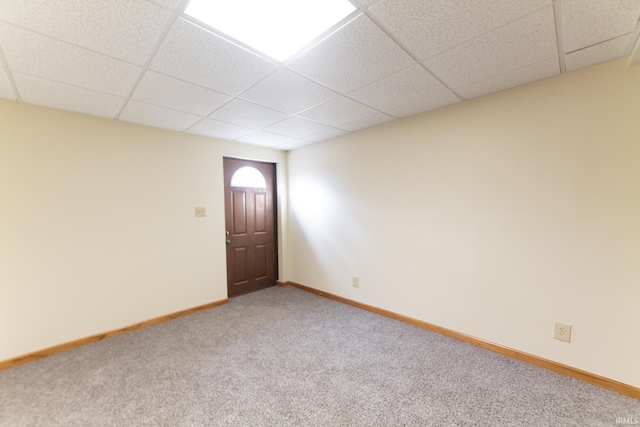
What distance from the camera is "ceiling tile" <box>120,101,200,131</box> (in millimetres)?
2387

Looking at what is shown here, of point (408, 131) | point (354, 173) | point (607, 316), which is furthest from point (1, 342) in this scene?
point (607, 316)

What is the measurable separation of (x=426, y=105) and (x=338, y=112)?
84 cm

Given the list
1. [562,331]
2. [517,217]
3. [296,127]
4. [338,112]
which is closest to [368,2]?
[338,112]

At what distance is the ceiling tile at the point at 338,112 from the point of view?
2363 millimetres

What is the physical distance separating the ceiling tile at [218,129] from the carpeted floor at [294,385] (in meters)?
2.27

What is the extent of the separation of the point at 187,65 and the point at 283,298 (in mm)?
3010

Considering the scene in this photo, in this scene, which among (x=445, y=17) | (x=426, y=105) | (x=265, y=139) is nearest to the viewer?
(x=445, y=17)

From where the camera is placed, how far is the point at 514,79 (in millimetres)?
1970

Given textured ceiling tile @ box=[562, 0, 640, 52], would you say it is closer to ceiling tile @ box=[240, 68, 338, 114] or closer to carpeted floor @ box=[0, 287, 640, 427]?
ceiling tile @ box=[240, 68, 338, 114]

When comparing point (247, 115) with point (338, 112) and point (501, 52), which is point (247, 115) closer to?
point (338, 112)

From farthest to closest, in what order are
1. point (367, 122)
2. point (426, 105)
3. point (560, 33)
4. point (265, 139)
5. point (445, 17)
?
→ point (265, 139) < point (367, 122) < point (426, 105) < point (560, 33) < point (445, 17)

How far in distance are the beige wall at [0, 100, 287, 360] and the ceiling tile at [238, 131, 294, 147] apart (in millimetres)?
421

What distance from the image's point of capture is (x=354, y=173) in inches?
131

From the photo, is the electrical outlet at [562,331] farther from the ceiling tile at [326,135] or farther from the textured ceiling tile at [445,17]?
the ceiling tile at [326,135]
